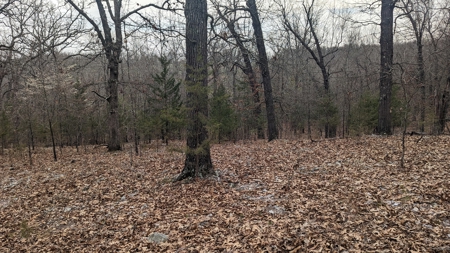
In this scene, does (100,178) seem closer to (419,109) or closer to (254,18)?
(254,18)

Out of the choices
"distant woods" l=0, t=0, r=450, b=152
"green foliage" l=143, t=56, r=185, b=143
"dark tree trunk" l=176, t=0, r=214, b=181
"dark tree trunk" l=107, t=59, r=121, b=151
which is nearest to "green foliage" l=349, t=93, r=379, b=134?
"distant woods" l=0, t=0, r=450, b=152

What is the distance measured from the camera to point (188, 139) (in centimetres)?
582

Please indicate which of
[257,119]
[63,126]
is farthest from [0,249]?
[63,126]

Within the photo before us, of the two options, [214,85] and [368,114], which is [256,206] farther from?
[368,114]

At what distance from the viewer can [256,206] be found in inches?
179

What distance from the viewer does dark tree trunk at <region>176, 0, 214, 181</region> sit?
5.62 metres

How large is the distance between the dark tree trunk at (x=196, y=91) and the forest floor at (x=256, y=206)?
1.20 ft

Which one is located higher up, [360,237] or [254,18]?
[254,18]

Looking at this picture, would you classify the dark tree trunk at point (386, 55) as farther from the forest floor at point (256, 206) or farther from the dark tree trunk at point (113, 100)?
the dark tree trunk at point (113, 100)

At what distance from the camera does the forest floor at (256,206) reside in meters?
3.41

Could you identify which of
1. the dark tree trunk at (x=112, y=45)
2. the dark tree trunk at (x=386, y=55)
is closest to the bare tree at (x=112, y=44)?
the dark tree trunk at (x=112, y=45)

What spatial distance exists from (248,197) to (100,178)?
15.3ft

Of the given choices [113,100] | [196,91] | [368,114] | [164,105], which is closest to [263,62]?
[196,91]

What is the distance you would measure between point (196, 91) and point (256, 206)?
8.41 feet
